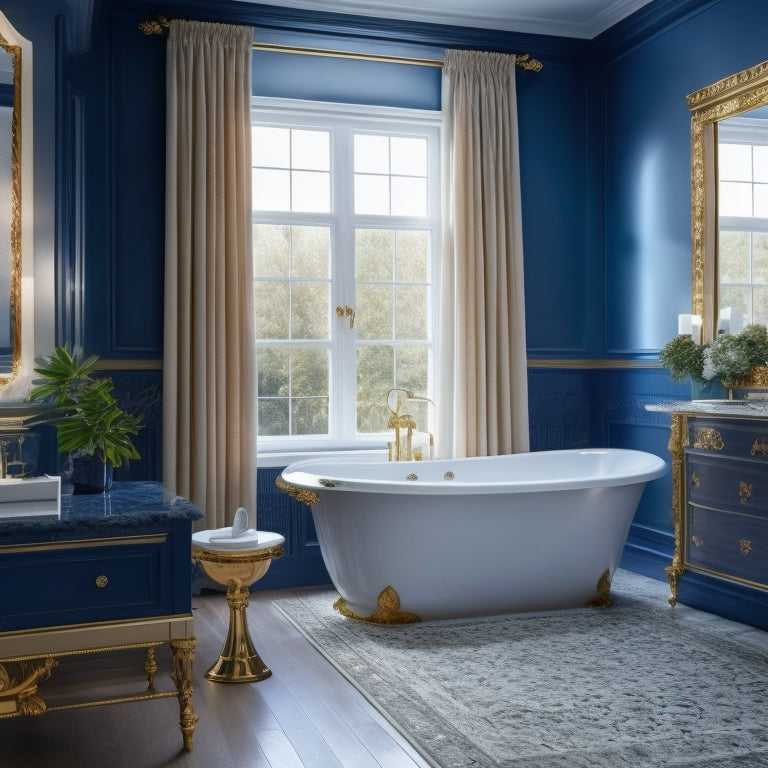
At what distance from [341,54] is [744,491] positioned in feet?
9.83

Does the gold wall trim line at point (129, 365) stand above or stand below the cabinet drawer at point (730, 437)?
above

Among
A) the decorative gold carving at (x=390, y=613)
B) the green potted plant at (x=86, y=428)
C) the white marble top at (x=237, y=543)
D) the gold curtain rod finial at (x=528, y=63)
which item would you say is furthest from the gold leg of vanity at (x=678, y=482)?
the green potted plant at (x=86, y=428)

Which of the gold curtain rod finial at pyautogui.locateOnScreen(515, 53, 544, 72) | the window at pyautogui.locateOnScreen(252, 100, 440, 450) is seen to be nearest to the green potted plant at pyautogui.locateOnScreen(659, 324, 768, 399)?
the window at pyautogui.locateOnScreen(252, 100, 440, 450)

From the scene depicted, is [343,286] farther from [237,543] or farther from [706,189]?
[237,543]

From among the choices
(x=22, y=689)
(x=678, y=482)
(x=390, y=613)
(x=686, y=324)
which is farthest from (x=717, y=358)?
(x=22, y=689)

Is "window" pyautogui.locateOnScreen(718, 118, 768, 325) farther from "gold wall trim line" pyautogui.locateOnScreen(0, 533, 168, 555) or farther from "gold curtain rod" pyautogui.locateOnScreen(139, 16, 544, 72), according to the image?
"gold wall trim line" pyautogui.locateOnScreen(0, 533, 168, 555)

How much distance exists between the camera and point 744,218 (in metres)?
4.20

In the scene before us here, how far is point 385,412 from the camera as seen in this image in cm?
509

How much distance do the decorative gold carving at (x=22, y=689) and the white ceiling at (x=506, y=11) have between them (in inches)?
137

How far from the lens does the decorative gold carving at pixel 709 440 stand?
3828mm

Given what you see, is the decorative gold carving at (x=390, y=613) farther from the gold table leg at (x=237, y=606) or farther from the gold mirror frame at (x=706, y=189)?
the gold mirror frame at (x=706, y=189)

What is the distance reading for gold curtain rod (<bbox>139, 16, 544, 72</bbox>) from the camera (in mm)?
4461

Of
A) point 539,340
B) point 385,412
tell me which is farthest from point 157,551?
point 539,340

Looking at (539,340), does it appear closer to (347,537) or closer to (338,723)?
(347,537)
